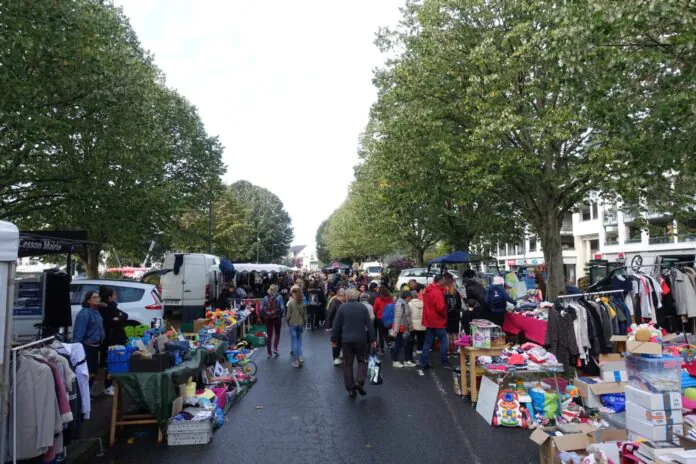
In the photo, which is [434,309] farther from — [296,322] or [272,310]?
[272,310]

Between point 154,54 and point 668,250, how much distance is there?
120 ft

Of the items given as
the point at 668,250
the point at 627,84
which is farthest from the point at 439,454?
the point at 668,250

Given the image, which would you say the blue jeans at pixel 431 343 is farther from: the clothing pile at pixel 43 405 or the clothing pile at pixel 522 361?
the clothing pile at pixel 43 405

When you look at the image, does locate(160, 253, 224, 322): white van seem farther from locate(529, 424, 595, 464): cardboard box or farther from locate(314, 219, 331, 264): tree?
locate(314, 219, 331, 264): tree

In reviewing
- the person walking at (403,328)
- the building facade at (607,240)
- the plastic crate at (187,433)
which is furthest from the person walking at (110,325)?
the building facade at (607,240)

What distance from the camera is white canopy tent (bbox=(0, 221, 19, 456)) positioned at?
181 inches

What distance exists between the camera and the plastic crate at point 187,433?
248 inches

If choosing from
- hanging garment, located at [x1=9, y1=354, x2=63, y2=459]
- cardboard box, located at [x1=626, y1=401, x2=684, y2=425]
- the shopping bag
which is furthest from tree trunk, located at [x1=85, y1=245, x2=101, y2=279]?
cardboard box, located at [x1=626, y1=401, x2=684, y2=425]

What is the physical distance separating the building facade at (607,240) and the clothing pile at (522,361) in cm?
2581

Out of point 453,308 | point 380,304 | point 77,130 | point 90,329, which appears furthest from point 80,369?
point 77,130

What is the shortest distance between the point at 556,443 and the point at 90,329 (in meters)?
6.98

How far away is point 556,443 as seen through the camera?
496 centimetres

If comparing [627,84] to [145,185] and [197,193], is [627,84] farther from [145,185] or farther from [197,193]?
[197,193]

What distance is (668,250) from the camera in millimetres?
36688
